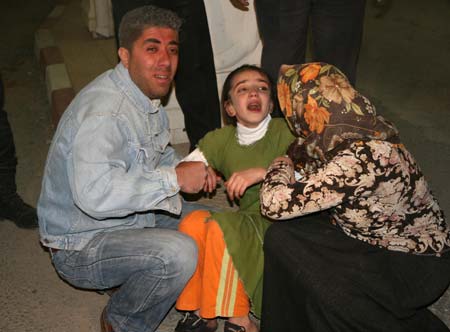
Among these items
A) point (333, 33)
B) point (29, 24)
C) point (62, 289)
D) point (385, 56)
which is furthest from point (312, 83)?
point (29, 24)

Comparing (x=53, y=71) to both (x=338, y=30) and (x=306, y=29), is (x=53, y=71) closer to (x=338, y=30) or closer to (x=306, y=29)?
(x=306, y=29)

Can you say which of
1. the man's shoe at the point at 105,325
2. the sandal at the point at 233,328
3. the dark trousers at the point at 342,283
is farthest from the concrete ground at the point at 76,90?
the dark trousers at the point at 342,283

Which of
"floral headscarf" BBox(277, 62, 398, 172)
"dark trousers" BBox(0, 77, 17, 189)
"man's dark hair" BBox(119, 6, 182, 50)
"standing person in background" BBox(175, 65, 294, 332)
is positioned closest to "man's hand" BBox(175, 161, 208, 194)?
"standing person in background" BBox(175, 65, 294, 332)

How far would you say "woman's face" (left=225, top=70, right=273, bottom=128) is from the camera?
2.43m

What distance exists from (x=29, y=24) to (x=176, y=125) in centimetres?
461

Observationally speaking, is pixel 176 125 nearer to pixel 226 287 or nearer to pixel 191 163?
pixel 191 163

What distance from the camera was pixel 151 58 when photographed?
2262mm

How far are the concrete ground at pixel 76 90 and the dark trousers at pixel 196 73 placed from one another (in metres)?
0.49

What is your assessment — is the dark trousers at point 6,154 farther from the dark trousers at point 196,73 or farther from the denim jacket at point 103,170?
the denim jacket at point 103,170

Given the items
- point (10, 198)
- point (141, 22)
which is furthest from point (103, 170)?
point (10, 198)

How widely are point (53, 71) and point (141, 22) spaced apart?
314 cm

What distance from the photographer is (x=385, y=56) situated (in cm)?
590

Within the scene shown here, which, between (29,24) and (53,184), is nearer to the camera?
(53,184)

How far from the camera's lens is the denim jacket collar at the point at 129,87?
224 centimetres
